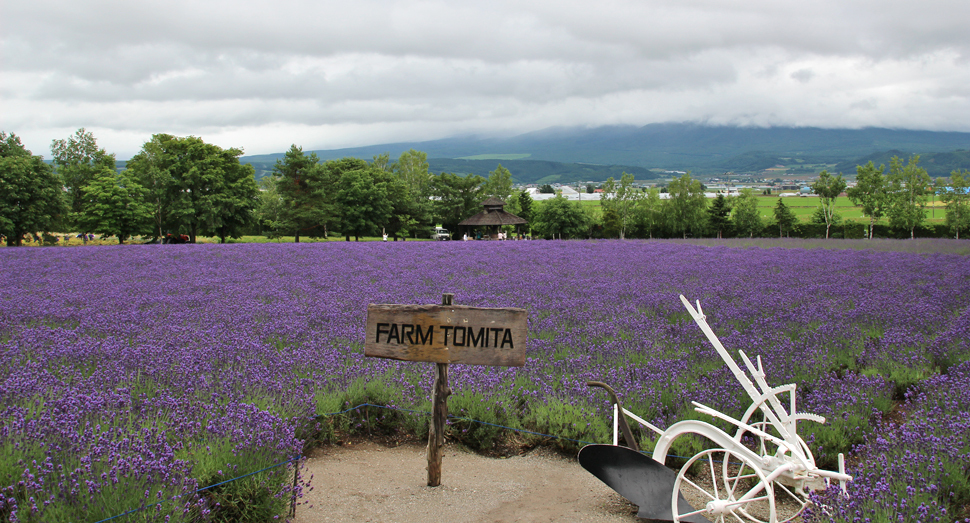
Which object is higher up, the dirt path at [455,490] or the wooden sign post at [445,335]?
the wooden sign post at [445,335]

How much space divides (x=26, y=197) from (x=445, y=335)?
44.8 meters

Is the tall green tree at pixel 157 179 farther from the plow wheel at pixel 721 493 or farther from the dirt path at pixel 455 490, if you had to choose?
the plow wheel at pixel 721 493

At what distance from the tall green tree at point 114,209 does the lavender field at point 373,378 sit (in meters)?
32.8

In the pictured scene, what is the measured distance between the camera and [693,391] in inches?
182

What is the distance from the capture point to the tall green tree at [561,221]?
58719 mm

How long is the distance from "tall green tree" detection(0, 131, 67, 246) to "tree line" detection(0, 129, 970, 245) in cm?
8

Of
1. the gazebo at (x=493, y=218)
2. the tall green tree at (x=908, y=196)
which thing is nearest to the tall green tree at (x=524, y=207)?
the gazebo at (x=493, y=218)

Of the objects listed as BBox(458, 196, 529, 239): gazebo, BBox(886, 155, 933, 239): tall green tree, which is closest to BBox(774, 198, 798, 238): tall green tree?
BBox(886, 155, 933, 239): tall green tree

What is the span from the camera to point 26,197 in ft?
121

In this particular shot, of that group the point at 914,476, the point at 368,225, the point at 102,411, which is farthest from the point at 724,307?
the point at 368,225

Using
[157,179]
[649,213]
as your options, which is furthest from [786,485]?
[649,213]

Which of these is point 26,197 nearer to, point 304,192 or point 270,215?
point 304,192

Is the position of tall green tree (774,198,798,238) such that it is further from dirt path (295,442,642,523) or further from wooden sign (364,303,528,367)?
A: wooden sign (364,303,528,367)

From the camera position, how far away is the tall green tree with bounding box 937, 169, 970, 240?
44.4 meters
